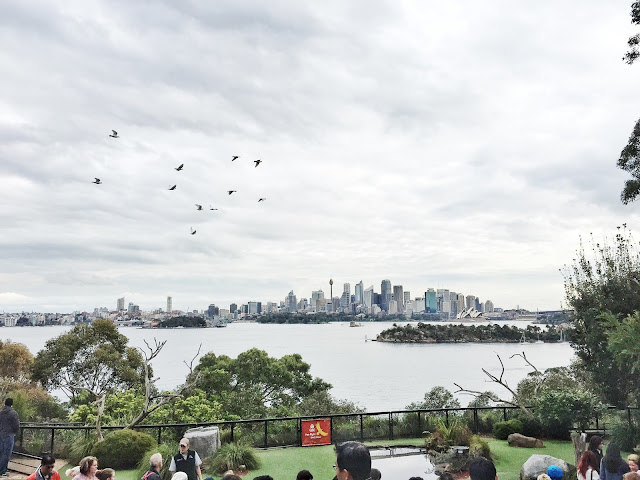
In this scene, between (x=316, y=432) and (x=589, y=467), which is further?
(x=316, y=432)

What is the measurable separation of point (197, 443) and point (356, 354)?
113 m

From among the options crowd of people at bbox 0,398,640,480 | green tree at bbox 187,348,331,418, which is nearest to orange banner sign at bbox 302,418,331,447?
crowd of people at bbox 0,398,640,480

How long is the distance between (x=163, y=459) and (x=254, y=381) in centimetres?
2147

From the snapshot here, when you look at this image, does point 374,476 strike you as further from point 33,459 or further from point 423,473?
point 33,459

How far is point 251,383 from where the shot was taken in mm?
34062

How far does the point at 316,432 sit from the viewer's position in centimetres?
1619

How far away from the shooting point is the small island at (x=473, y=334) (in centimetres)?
13500

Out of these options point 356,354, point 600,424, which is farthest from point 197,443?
point 356,354

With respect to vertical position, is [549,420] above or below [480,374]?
above

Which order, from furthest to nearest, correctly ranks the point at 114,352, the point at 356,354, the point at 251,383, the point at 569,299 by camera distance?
the point at 356,354
the point at 114,352
the point at 251,383
the point at 569,299

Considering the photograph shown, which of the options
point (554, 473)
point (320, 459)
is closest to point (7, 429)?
point (320, 459)

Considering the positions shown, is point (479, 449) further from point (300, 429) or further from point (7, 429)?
point (7, 429)

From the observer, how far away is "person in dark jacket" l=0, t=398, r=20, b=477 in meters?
10.7

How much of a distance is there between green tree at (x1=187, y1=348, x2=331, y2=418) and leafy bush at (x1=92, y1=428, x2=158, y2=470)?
17077 mm
